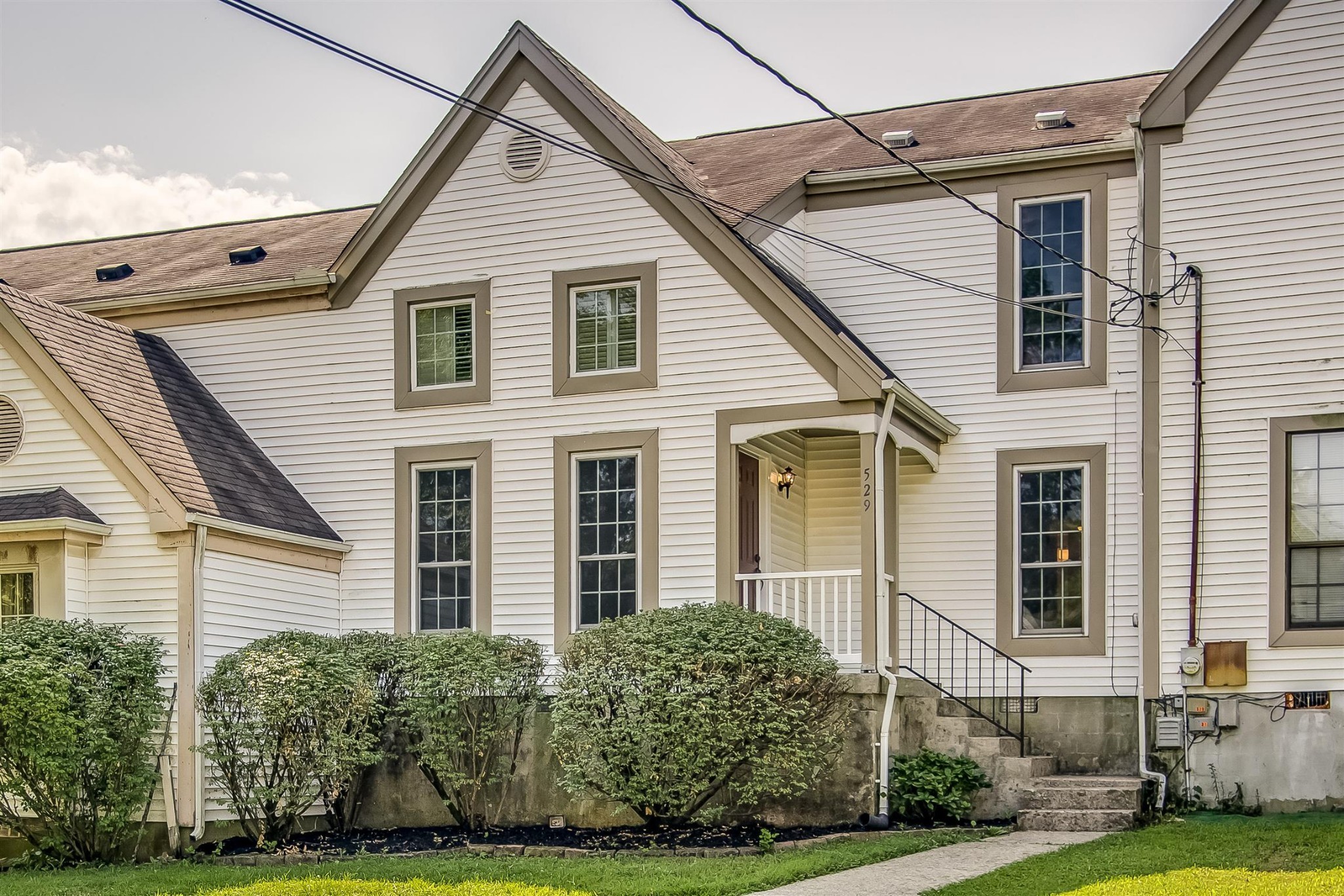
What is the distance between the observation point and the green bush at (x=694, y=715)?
14.7 m

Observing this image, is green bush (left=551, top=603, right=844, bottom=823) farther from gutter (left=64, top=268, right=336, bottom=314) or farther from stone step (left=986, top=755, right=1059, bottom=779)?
gutter (left=64, top=268, right=336, bottom=314)

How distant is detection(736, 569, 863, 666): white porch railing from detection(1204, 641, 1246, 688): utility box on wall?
11.1 ft

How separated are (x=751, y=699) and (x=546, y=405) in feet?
15.9

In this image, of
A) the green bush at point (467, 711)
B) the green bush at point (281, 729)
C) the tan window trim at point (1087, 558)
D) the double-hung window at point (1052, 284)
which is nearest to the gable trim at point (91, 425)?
the green bush at point (281, 729)

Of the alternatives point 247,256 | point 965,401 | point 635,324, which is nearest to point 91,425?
point 247,256

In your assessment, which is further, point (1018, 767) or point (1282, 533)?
point (1282, 533)

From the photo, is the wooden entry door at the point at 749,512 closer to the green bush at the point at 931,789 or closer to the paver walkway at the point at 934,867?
the green bush at the point at 931,789

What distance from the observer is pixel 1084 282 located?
17.9 meters

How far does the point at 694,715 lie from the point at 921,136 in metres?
8.67

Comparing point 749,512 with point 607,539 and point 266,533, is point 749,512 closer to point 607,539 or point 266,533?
point 607,539

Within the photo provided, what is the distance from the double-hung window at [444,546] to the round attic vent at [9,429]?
4.21 meters

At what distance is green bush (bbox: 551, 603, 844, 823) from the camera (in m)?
14.7

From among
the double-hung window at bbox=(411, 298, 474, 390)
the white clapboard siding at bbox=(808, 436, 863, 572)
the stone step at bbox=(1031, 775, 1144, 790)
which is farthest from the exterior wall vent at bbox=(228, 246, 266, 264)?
the stone step at bbox=(1031, 775, 1144, 790)

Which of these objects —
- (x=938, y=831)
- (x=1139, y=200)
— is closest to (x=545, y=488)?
(x=938, y=831)
